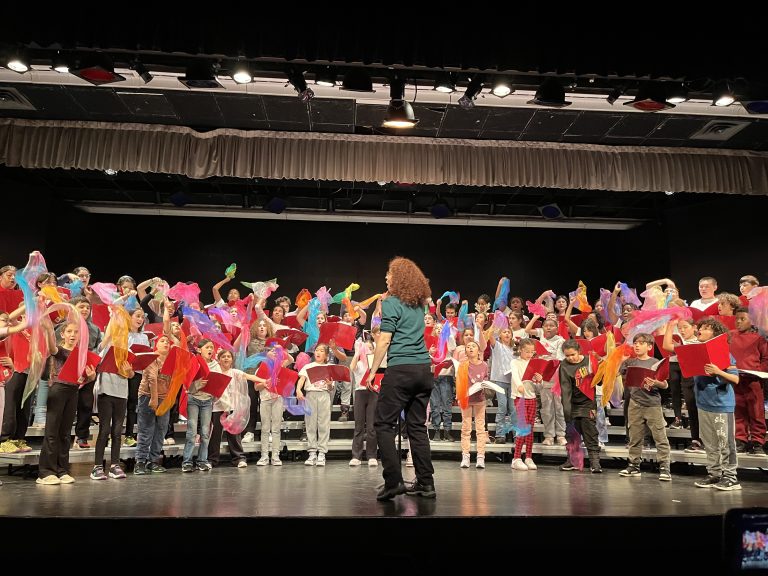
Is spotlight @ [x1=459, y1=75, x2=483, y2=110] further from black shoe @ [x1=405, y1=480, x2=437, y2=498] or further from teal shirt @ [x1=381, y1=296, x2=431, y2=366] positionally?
black shoe @ [x1=405, y1=480, x2=437, y2=498]

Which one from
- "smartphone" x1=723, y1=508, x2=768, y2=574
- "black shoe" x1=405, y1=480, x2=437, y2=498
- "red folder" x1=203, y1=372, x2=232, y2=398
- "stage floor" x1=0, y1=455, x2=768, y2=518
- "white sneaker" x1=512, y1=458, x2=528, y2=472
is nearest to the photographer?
"smartphone" x1=723, y1=508, x2=768, y2=574

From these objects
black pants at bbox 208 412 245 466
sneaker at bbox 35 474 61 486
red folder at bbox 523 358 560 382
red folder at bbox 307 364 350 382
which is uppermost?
red folder at bbox 523 358 560 382

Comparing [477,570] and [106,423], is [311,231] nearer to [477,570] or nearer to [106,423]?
[106,423]

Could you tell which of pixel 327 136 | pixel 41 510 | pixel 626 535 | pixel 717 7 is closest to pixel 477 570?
pixel 626 535

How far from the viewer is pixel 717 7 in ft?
14.1

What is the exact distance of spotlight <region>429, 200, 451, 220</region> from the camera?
1184 centimetres

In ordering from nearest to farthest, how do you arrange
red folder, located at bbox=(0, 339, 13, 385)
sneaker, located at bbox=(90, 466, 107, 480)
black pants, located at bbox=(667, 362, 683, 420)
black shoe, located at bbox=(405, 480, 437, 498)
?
black shoe, located at bbox=(405, 480, 437, 498) < red folder, located at bbox=(0, 339, 13, 385) < sneaker, located at bbox=(90, 466, 107, 480) < black pants, located at bbox=(667, 362, 683, 420)

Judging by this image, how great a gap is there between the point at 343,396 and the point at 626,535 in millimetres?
5096

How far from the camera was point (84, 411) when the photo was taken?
6359 millimetres

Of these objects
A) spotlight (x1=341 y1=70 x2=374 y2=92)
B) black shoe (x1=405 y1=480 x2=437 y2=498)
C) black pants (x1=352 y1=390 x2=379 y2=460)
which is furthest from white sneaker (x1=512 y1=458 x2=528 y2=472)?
spotlight (x1=341 y1=70 x2=374 y2=92)

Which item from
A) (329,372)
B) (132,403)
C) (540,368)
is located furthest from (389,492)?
(132,403)

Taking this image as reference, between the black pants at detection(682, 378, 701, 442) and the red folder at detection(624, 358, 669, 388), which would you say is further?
the black pants at detection(682, 378, 701, 442)

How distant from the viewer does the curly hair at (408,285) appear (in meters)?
4.49

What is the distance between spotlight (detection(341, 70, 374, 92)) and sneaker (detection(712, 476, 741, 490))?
472 cm
